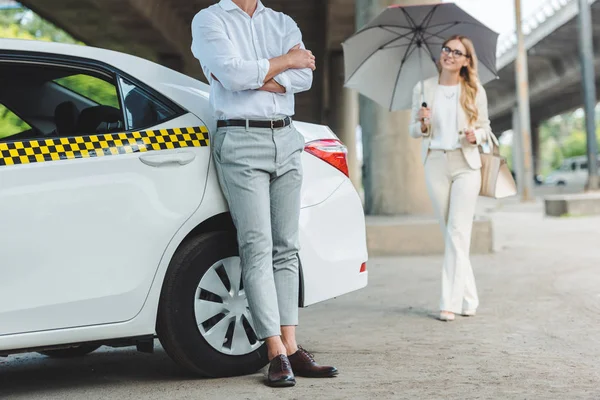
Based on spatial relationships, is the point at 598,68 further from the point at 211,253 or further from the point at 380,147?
the point at 211,253

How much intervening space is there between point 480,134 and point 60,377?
3171 millimetres

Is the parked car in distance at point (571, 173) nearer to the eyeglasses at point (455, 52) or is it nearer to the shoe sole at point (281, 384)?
the eyeglasses at point (455, 52)

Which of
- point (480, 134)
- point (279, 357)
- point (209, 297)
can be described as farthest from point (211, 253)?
point (480, 134)

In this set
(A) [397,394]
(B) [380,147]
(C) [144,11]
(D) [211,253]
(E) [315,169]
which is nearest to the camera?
(A) [397,394]

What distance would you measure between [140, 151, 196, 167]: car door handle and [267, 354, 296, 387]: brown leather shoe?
100cm

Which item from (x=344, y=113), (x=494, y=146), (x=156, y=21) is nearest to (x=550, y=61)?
(x=344, y=113)

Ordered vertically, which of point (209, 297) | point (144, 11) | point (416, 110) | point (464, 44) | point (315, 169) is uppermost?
point (144, 11)

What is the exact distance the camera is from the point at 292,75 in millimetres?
4473

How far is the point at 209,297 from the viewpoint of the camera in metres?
4.47

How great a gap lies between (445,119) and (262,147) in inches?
Result: 96.8

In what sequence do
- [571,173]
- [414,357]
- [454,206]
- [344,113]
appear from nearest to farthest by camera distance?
[414,357]
[454,206]
[344,113]
[571,173]

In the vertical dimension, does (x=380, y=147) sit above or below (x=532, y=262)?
above

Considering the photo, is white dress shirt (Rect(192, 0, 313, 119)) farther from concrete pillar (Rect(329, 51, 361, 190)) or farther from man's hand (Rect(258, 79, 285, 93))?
concrete pillar (Rect(329, 51, 361, 190))

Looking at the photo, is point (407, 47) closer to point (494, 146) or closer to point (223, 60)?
point (494, 146)
